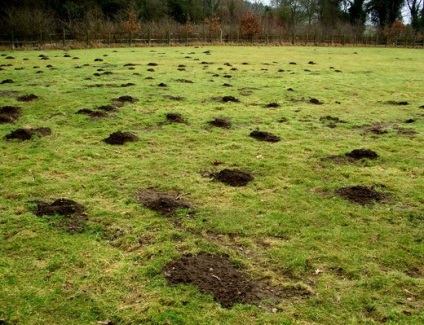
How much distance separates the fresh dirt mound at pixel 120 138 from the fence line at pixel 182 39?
30.7 metres

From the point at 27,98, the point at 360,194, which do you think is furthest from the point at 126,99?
the point at 360,194

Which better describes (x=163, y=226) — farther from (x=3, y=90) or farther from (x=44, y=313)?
(x=3, y=90)

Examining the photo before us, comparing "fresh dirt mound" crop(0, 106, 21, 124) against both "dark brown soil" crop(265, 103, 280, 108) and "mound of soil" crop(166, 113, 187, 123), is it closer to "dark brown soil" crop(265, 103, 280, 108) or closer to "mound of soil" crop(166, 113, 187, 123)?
→ "mound of soil" crop(166, 113, 187, 123)

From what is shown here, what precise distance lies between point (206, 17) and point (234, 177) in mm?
60885

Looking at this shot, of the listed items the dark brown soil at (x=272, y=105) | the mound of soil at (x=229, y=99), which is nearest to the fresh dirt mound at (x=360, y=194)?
the dark brown soil at (x=272, y=105)

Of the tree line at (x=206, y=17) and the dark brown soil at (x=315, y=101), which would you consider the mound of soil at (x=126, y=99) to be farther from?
the tree line at (x=206, y=17)

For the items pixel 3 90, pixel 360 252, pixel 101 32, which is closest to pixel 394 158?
pixel 360 252

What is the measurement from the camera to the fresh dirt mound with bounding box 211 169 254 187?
→ 671cm

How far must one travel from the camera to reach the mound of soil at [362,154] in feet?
26.3

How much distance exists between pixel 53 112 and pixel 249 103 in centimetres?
554

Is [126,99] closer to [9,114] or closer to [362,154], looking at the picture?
[9,114]

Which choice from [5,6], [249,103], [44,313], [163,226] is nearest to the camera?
[44,313]

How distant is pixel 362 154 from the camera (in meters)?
8.09

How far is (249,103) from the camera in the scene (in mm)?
12844
